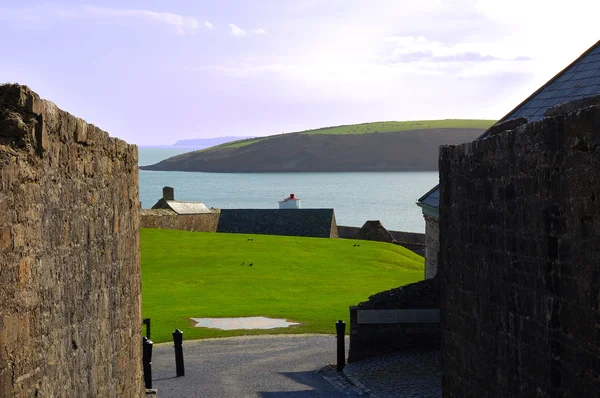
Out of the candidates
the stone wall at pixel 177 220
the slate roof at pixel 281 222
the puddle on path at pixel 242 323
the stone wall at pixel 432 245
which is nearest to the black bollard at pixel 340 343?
the stone wall at pixel 432 245

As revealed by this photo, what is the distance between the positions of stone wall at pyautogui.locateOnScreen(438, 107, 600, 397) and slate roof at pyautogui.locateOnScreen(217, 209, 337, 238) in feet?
180

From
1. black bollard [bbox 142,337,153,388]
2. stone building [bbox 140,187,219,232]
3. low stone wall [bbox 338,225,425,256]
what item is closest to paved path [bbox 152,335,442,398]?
black bollard [bbox 142,337,153,388]

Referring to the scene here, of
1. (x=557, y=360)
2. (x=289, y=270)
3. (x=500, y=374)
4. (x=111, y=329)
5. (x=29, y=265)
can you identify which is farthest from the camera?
(x=289, y=270)

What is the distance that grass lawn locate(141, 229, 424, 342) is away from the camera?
27734 millimetres

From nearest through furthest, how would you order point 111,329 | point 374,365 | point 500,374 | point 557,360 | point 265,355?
point 557,360, point 111,329, point 500,374, point 374,365, point 265,355

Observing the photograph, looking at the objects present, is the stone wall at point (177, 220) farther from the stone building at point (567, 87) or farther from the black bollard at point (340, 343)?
the stone building at point (567, 87)

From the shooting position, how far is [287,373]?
18453mm

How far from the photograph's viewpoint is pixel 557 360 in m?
7.46

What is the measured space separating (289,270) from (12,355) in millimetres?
35615

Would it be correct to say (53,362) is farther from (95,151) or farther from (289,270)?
(289,270)

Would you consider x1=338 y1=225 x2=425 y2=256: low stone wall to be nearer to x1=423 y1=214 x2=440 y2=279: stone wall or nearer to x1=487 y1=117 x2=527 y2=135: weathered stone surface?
x1=423 y1=214 x2=440 y2=279: stone wall

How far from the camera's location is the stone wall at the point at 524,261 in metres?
6.81

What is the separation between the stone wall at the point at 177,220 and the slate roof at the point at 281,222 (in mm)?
905

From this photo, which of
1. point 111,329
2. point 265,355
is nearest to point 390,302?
point 265,355
